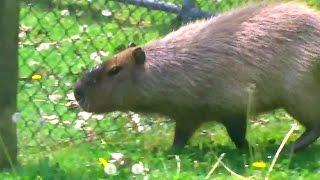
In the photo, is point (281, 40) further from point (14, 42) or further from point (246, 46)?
point (14, 42)

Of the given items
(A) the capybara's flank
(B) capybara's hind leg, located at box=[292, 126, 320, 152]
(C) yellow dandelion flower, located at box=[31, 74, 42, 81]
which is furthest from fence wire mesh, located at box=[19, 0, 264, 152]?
(B) capybara's hind leg, located at box=[292, 126, 320, 152]

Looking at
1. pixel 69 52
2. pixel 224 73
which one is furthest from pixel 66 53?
pixel 224 73

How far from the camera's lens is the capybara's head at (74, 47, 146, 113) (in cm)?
568

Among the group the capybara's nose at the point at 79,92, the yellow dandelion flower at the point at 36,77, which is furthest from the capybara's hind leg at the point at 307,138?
the yellow dandelion flower at the point at 36,77

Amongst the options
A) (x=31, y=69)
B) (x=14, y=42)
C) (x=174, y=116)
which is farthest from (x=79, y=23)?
(x=14, y=42)

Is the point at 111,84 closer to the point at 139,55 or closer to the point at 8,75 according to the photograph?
the point at 139,55

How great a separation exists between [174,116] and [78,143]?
0.64 metres

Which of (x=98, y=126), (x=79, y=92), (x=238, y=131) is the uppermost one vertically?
(x=79, y=92)

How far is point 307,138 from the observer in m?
5.63

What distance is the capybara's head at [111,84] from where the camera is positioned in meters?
5.68

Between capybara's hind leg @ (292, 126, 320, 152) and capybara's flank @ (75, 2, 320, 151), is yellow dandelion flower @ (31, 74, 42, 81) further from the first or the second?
capybara's hind leg @ (292, 126, 320, 152)

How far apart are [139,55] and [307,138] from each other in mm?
1039

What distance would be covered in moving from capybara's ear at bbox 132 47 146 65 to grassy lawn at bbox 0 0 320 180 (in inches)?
16.6

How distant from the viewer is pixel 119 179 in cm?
469
